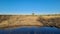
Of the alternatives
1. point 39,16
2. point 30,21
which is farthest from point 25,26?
point 39,16

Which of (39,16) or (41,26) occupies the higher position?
(39,16)

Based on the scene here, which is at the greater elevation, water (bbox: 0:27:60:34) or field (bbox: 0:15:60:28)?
field (bbox: 0:15:60:28)

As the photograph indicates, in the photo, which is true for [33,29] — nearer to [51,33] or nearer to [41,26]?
[41,26]

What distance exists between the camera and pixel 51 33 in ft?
59.4

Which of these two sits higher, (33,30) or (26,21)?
(26,21)

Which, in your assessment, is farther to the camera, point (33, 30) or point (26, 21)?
point (33, 30)

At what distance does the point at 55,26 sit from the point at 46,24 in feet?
4.60

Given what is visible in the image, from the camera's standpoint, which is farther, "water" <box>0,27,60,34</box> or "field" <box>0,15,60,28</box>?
"field" <box>0,15,60,28</box>

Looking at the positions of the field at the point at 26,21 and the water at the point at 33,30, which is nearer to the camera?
the water at the point at 33,30

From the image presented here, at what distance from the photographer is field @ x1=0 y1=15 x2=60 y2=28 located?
64.4ft

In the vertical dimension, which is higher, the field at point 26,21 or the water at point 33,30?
the field at point 26,21

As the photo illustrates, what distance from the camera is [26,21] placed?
20531 millimetres

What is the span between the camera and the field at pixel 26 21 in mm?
19641

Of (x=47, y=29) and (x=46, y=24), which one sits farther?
(x=47, y=29)
